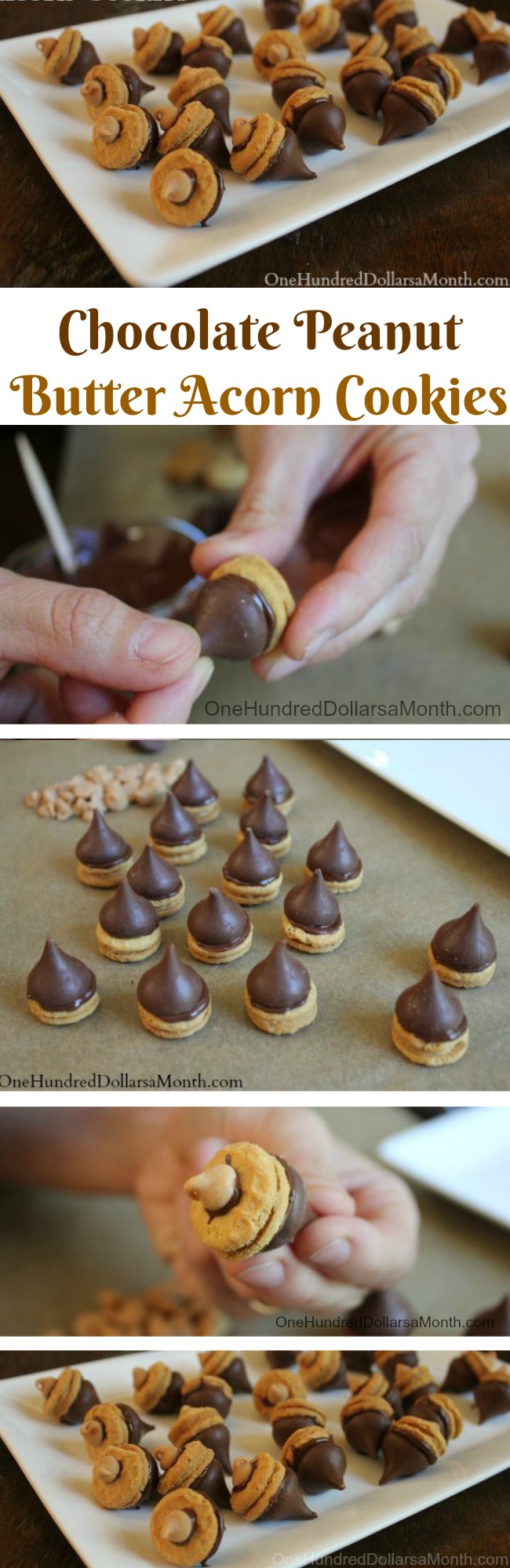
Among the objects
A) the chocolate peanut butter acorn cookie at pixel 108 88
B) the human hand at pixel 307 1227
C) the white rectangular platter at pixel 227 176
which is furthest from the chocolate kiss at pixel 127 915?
the chocolate peanut butter acorn cookie at pixel 108 88

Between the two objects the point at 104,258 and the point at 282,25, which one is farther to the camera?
the point at 282,25

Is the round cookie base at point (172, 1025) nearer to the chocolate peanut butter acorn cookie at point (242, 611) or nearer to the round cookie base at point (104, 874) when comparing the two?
the round cookie base at point (104, 874)

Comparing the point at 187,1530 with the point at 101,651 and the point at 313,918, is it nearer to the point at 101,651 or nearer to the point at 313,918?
the point at 313,918

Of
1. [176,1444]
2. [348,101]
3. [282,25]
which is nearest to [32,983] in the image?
[176,1444]

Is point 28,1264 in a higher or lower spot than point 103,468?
lower

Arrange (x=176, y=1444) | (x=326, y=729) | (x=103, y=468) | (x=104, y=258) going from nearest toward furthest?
(x=104, y=258) → (x=176, y=1444) → (x=326, y=729) → (x=103, y=468)

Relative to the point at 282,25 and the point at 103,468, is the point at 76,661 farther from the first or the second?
the point at 103,468

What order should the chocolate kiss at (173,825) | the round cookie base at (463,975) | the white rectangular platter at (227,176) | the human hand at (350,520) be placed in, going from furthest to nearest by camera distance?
the human hand at (350,520) → the chocolate kiss at (173,825) → the round cookie base at (463,975) → the white rectangular platter at (227,176)

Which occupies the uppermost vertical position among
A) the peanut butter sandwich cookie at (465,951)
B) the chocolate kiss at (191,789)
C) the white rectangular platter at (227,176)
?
the white rectangular platter at (227,176)

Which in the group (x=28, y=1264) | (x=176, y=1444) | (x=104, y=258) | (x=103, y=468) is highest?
(x=104, y=258)
